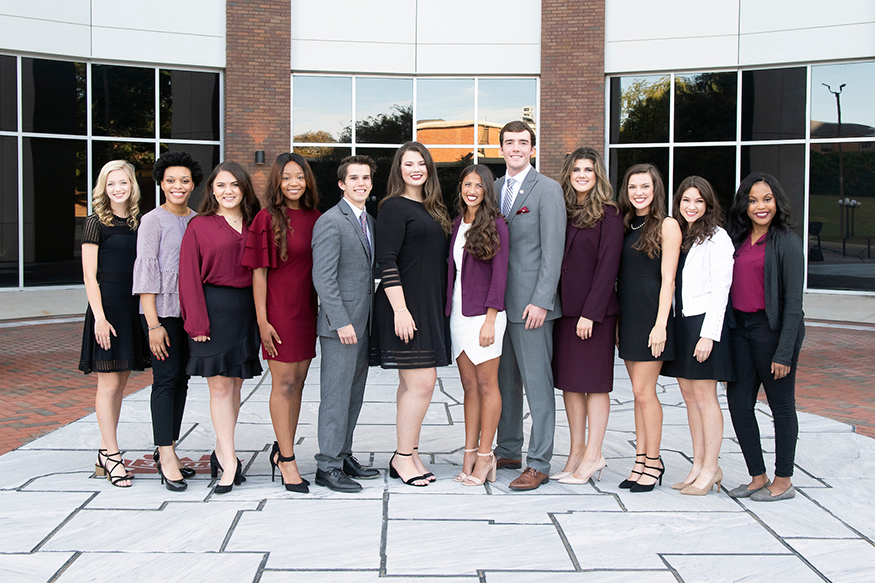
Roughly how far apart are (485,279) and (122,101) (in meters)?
12.1

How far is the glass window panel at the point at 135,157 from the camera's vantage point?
14.1m

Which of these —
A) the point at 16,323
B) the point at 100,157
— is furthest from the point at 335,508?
the point at 100,157

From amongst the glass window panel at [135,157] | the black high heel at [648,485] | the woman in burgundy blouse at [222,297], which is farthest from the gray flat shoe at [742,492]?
the glass window panel at [135,157]

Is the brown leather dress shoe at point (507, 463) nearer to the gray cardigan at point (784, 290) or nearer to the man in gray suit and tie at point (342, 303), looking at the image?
the man in gray suit and tie at point (342, 303)

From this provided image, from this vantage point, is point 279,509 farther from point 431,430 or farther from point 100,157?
point 100,157

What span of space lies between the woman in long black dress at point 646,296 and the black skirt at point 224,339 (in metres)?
2.02

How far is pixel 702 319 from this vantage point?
4.04m

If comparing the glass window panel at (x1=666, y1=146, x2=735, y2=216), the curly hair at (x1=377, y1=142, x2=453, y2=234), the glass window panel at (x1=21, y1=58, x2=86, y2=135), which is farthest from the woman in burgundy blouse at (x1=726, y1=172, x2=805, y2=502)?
the glass window panel at (x1=21, y1=58, x2=86, y2=135)

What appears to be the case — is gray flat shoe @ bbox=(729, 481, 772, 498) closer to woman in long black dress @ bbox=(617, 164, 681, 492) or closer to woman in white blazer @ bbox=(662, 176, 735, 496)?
woman in white blazer @ bbox=(662, 176, 735, 496)

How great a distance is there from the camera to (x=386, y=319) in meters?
4.14

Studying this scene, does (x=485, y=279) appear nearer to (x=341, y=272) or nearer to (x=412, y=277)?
(x=412, y=277)

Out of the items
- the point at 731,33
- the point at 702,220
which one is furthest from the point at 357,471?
the point at 731,33

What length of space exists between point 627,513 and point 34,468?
10.8 feet

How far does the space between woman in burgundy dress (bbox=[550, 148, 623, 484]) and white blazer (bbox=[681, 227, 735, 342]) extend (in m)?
0.37
